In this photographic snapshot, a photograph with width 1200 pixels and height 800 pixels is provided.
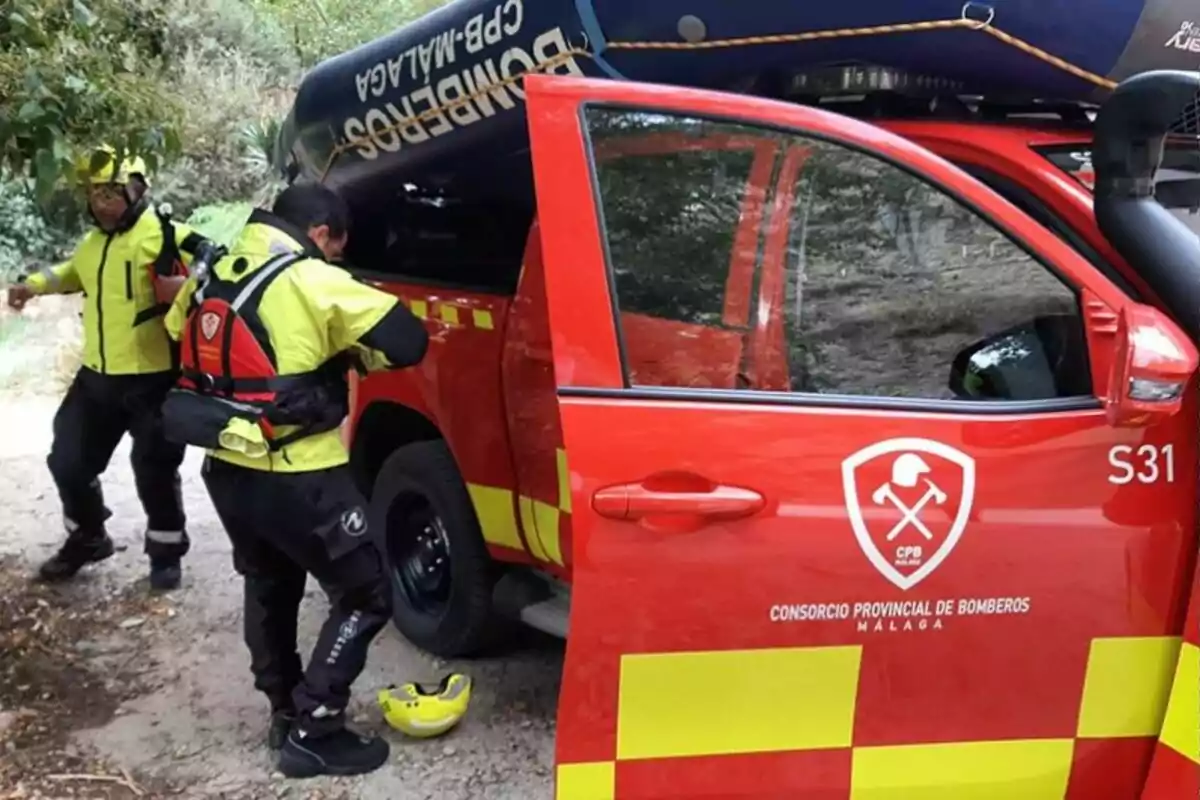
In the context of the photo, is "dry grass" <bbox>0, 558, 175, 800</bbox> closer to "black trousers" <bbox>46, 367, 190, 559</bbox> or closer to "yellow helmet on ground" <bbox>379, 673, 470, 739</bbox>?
"black trousers" <bbox>46, 367, 190, 559</bbox>

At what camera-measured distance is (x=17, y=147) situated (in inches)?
137

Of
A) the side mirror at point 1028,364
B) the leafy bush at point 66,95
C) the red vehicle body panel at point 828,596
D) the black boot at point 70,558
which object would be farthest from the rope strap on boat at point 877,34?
the black boot at point 70,558

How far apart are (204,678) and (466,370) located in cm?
139

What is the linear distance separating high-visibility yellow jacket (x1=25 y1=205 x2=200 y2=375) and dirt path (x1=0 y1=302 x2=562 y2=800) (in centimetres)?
93

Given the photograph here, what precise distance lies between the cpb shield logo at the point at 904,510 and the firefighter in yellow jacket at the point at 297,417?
1.35m

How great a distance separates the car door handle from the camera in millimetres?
2148

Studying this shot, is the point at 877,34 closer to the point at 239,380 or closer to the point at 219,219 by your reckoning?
the point at 239,380

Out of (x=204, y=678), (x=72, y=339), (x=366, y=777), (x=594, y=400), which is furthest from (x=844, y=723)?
(x=72, y=339)

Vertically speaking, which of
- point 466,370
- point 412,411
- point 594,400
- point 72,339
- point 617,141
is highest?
point 617,141

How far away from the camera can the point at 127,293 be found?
455cm

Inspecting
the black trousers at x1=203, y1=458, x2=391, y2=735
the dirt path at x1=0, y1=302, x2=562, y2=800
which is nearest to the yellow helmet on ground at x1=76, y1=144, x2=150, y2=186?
the black trousers at x1=203, y1=458, x2=391, y2=735

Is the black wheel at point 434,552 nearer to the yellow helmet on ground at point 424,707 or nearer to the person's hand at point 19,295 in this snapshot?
the yellow helmet on ground at point 424,707

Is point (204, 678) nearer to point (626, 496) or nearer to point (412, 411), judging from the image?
point (412, 411)

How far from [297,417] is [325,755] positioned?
37.9 inches
